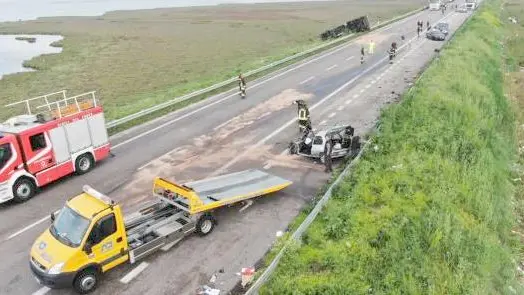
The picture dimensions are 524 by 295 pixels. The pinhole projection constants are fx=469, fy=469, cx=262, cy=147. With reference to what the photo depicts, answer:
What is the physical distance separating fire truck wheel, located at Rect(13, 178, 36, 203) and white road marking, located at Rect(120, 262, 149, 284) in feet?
20.2

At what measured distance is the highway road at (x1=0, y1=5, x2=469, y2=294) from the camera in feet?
37.6

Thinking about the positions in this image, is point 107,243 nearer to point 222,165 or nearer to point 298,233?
point 298,233

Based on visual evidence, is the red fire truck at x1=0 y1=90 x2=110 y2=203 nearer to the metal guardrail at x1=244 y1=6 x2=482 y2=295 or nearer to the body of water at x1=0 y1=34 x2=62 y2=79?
the metal guardrail at x1=244 y1=6 x2=482 y2=295

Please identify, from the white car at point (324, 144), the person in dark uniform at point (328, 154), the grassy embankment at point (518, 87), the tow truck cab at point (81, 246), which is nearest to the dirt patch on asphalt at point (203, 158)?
the white car at point (324, 144)

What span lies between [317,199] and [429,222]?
3633mm

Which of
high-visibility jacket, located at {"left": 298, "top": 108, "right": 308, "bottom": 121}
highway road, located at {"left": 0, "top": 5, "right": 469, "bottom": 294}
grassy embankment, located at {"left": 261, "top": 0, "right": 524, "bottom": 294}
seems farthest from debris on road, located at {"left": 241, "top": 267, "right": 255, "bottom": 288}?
high-visibility jacket, located at {"left": 298, "top": 108, "right": 308, "bottom": 121}

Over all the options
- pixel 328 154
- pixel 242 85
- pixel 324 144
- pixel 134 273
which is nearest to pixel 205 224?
pixel 134 273

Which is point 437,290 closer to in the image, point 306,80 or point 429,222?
point 429,222

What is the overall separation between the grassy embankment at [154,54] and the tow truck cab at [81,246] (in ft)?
48.2

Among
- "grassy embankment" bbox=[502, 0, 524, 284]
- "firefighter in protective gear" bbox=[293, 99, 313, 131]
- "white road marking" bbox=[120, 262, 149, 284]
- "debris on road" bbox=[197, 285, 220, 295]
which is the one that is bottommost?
"grassy embankment" bbox=[502, 0, 524, 284]

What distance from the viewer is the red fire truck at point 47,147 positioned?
49.3 ft

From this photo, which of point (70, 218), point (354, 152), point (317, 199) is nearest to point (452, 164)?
point (354, 152)

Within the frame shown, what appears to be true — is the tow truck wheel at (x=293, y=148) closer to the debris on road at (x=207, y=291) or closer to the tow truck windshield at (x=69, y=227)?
the debris on road at (x=207, y=291)

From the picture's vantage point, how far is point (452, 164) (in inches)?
616
